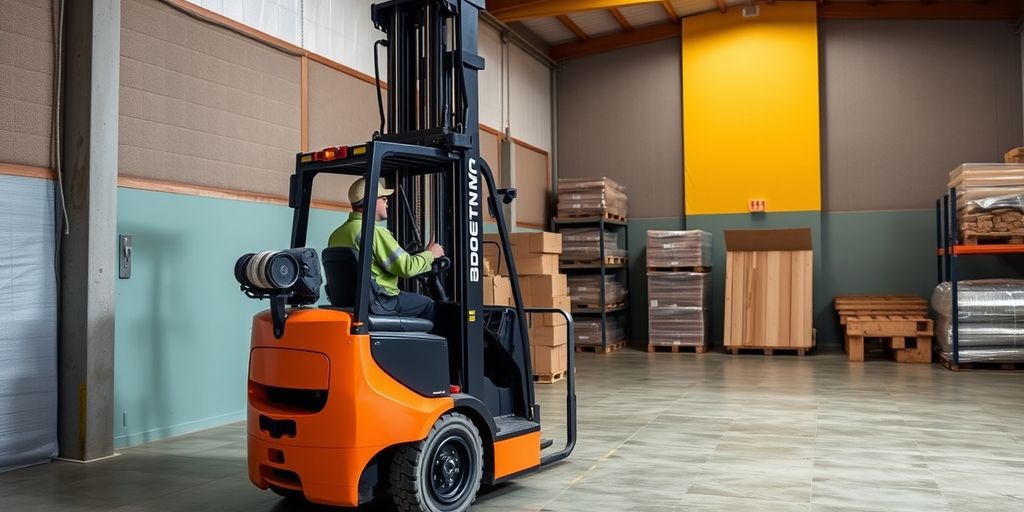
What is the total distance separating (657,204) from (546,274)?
499cm

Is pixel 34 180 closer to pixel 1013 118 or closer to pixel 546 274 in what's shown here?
pixel 546 274

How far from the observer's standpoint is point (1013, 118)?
42.8 feet

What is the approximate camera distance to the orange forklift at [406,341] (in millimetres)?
3918

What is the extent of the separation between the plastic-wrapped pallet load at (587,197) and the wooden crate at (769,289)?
2.08 metres

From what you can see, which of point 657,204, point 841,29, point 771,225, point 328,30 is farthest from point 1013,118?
point 328,30

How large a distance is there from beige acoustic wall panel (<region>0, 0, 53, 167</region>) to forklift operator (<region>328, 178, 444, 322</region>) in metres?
2.73

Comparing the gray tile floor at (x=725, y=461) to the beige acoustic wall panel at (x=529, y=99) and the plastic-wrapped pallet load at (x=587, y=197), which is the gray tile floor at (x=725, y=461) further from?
the beige acoustic wall panel at (x=529, y=99)

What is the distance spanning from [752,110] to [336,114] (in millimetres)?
7967

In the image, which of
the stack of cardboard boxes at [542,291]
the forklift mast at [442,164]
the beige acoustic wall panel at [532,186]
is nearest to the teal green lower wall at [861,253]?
the beige acoustic wall panel at [532,186]

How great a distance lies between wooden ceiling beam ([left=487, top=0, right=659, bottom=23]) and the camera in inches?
492

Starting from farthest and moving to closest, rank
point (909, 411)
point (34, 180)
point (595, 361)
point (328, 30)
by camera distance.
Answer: point (595, 361) < point (328, 30) < point (909, 411) < point (34, 180)

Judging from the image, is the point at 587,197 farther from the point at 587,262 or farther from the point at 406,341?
the point at 406,341

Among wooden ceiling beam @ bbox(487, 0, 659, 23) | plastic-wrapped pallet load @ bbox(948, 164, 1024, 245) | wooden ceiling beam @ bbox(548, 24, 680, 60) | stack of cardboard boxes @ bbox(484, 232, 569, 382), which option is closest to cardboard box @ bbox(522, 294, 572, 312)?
stack of cardboard boxes @ bbox(484, 232, 569, 382)

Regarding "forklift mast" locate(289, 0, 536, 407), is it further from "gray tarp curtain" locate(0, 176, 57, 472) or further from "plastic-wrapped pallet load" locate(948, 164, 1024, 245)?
"plastic-wrapped pallet load" locate(948, 164, 1024, 245)
